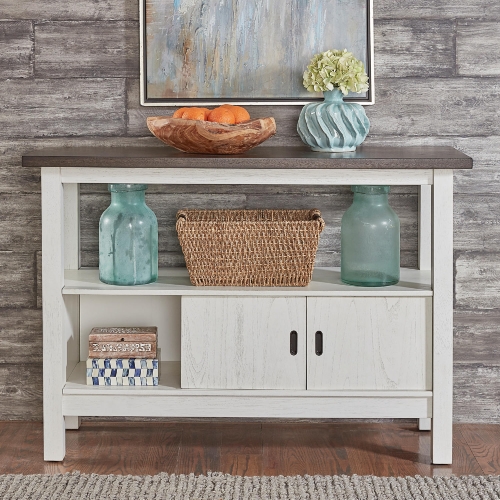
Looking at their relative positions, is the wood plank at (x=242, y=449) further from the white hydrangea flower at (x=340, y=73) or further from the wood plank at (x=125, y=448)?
the white hydrangea flower at (x=340, y=73)

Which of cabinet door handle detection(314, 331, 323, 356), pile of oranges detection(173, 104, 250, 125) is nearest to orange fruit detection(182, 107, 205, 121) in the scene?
pile of oranges detection(173, 104, 250, 125)

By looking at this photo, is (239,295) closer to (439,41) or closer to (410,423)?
(410,423)

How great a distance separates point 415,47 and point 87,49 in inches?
41.6

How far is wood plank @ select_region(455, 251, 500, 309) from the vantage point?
8.85ft

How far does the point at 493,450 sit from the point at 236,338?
2.89 feet

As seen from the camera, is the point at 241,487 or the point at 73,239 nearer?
the point at 241,487

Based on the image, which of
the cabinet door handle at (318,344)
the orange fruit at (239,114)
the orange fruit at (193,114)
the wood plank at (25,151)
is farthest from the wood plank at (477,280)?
the wood plank at (25,151)

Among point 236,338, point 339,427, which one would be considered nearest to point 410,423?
point 339,427

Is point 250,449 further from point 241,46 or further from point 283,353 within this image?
point 241,46

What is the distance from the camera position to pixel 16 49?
2646 mm

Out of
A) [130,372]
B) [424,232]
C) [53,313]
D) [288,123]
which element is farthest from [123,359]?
[424,232]

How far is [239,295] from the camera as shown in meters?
2.34

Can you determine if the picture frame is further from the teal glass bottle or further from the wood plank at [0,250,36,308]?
the wood plank at [0,250,36,308]

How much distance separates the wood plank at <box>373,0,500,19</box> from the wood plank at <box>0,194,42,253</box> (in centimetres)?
128
